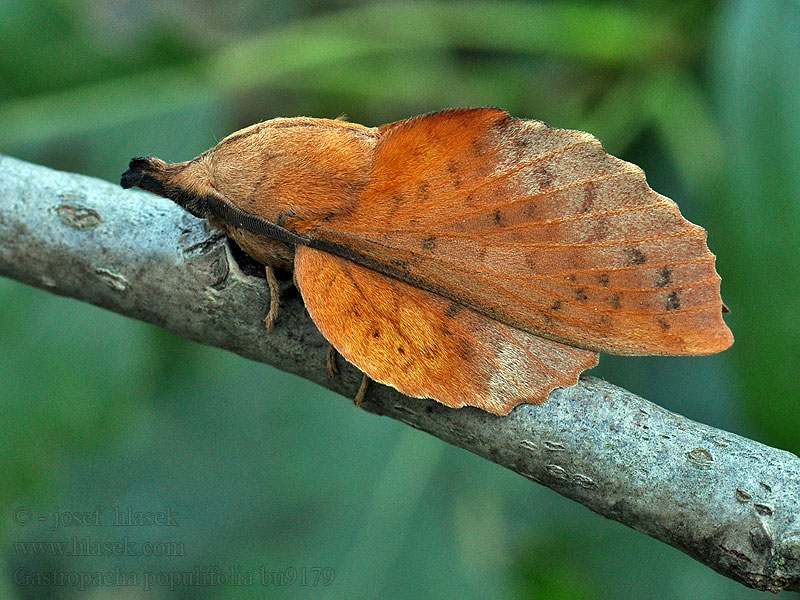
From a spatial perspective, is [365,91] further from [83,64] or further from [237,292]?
[237,292]

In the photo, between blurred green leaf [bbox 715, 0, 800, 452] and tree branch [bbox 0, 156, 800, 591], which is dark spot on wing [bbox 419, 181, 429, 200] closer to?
tree branch [bbox 0, 156, 800, 591]

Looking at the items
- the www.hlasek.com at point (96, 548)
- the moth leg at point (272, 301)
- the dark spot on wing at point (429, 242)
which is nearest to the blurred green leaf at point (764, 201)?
the dark spot on wing at point (429, 242)

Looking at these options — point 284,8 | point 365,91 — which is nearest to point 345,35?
point 365,91

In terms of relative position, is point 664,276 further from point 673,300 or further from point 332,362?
point 332,362

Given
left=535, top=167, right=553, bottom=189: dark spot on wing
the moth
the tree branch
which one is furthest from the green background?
left=535, top=167, right=553, bottom=189: dark spot on wing

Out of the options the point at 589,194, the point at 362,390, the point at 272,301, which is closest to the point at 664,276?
the point at 589,194

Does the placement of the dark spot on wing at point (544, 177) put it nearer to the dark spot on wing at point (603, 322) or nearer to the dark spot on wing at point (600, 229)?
the dark spot on wing at point (600, 229)
